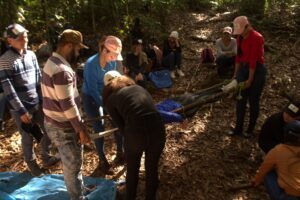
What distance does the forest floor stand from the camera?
446cm

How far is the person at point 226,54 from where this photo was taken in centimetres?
758

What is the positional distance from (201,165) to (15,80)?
9.33 ft

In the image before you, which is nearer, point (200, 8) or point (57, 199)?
point (57, 199)

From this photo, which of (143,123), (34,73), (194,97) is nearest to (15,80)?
(34,73)

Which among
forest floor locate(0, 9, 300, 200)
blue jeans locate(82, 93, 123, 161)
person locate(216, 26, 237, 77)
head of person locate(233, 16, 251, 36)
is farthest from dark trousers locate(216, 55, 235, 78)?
blue jeans locate(82, 93, 123, 161)

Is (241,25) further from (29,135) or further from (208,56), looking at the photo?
(208,56)

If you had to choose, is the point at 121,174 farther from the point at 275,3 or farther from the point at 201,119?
the point at 275,3

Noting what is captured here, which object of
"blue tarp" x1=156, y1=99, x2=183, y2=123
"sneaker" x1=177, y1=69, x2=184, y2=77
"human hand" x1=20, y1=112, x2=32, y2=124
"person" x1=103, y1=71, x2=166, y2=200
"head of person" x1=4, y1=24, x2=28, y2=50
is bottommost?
"sneaker" x1=177, y1=69, x2=184, y2=77

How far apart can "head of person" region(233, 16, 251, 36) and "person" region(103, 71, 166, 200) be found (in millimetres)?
2133

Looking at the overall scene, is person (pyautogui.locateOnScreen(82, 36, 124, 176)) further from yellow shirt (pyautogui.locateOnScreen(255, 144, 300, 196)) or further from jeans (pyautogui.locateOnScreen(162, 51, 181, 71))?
jeans (pyautogui.locateOnScreen(162, 51, 181, 71))

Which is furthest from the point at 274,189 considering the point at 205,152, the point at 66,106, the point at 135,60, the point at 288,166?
the point at 135,60

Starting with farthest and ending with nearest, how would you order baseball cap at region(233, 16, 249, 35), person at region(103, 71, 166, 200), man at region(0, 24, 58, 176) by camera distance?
baseball cap at region(233, 16, 249, 35) → man at region(0, 24, 58, 176) → person at region(103, 71, 166, 200)

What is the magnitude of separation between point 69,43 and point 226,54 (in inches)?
203

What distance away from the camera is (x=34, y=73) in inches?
168
